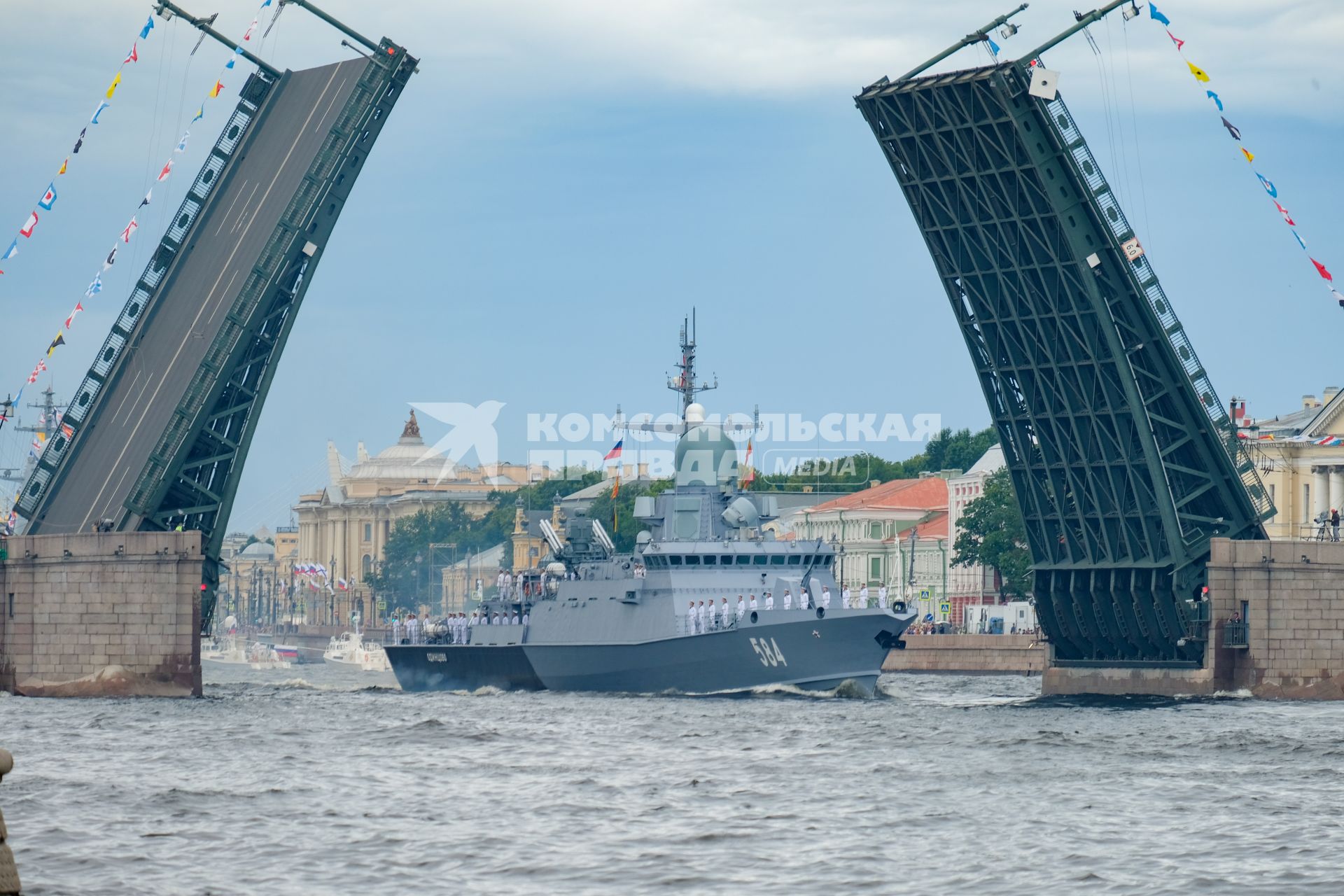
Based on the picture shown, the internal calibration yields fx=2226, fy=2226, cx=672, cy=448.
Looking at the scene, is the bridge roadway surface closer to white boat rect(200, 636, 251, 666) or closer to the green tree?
the green tree

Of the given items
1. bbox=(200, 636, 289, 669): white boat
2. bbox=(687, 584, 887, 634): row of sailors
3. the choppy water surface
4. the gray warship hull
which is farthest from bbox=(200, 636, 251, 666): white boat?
the choppy water surface

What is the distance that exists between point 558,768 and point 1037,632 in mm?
28762

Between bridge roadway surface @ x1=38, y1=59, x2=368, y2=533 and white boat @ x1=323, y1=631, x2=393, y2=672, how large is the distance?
112ft

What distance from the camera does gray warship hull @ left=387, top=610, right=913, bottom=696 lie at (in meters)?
35.1

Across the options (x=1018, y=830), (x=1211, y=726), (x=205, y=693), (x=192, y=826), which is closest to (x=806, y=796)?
(x=1018, y=830)

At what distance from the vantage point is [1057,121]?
31812 millimetres

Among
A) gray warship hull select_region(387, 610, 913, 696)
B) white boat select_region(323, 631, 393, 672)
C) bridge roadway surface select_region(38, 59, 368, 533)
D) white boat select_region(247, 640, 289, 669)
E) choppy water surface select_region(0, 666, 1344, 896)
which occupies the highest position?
bridge roadway surface select_region(38, 59, 368, 533)

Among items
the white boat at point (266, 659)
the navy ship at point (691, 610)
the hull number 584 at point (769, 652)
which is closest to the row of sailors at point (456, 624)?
the navy ship at point (691, 610)

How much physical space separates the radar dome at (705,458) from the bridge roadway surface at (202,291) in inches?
366

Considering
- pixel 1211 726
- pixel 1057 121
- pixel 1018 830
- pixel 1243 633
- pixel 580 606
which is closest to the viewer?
pixel 1018 830

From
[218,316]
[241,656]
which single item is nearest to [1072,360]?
[218,316]

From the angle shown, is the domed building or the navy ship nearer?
the navy ship

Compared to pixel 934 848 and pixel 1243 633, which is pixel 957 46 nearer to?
pixel 1243 633

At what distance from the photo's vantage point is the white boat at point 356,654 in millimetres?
74875
